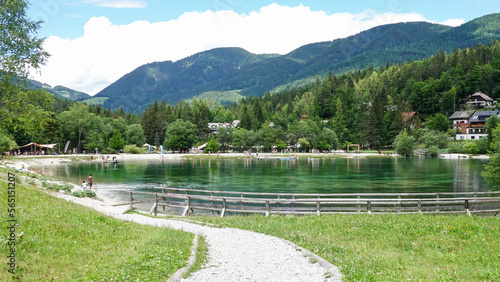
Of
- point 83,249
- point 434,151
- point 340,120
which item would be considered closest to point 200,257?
A: point 83,249

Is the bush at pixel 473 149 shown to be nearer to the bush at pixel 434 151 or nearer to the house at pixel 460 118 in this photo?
the bush at pixel 434 151

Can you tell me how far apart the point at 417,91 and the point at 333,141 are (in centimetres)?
5237

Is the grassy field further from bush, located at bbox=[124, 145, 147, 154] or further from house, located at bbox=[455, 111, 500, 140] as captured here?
house, located at bbox=[455, 111, 500, 140]

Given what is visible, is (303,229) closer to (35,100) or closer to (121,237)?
(121,237)

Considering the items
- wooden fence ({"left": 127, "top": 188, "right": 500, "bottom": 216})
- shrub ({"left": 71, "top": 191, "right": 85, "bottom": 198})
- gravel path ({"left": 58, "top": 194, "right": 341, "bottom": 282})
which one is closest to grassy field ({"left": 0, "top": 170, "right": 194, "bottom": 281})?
gravel path ({"left": 58, "top": 194, "right": 341, "bottom": 282})

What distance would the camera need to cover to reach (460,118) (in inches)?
5428

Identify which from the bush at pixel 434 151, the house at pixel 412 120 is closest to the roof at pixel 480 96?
the house at pixel 412 120

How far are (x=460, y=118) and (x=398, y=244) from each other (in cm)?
14856

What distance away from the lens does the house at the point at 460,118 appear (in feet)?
→ 443

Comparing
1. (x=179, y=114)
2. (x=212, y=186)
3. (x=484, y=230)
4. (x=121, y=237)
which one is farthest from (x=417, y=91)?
(x=121, y=237)

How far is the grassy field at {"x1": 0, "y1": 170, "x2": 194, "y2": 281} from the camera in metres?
8.76

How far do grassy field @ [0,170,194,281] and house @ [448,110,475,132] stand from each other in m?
146

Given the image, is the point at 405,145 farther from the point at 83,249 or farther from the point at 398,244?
the point at 83,249

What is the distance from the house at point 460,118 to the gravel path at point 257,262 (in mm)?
142817
